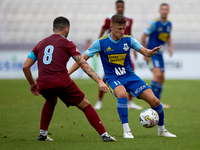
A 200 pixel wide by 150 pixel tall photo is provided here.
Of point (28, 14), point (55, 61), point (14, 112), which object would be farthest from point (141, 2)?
point (55, 61)

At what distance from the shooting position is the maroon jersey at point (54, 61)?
475 centimetres

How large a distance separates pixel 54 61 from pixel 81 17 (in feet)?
54.7

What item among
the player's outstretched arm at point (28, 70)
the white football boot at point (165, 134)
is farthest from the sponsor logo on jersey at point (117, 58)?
the player's outstretched arm at point (28, 70)

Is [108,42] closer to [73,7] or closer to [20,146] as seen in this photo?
[20,146]

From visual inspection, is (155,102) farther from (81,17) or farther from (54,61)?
(81,17)

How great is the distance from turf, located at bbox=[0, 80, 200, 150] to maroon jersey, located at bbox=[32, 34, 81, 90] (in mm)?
835

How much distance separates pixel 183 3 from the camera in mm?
20984

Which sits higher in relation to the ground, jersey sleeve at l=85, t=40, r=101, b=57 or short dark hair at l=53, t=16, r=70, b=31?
short dark hair at l=53, t=16, r=70, b=31

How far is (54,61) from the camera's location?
4.75 m

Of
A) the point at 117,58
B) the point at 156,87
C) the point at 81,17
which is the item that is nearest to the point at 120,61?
the point at 117,58

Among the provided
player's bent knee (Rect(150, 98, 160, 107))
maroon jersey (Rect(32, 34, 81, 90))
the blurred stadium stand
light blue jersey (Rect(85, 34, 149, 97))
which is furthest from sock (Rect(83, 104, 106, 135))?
the blurred stadium stand

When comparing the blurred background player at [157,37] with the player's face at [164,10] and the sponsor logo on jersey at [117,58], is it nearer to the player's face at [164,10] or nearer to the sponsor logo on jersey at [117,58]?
the player's face at [164,10]

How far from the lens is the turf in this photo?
4.73m

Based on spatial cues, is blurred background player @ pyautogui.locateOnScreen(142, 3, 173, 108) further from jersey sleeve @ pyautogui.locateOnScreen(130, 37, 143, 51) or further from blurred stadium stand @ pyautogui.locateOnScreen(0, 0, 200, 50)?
blurred stadium stand @ pyautogui.locateOnScreen(0, 0, 200, 50)
